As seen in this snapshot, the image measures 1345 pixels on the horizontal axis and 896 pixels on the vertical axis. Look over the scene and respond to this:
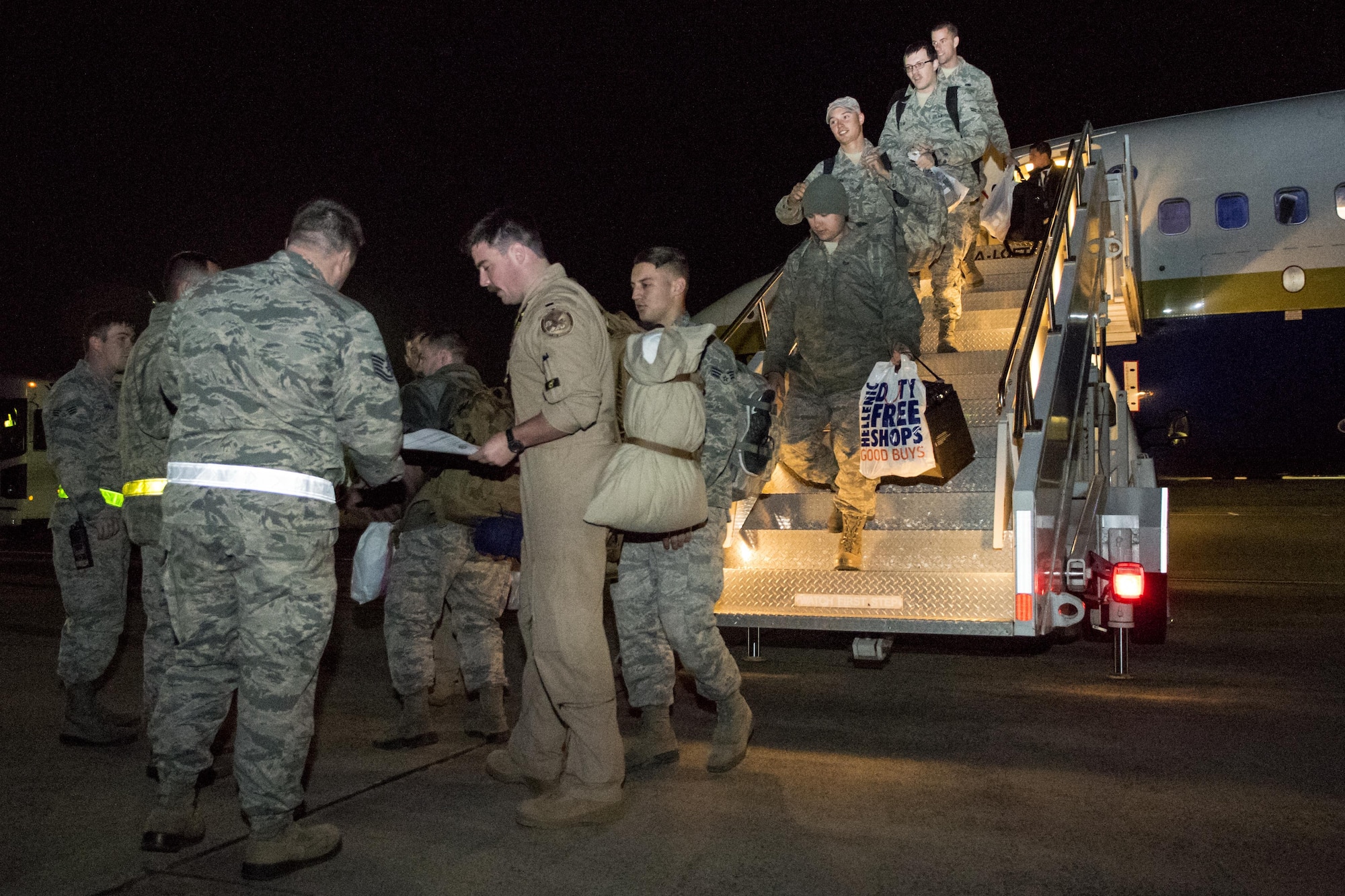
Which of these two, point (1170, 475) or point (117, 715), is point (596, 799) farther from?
point (1170, 475)

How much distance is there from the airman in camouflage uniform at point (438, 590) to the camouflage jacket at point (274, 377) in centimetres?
154

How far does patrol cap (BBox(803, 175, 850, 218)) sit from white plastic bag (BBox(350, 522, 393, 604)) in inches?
113

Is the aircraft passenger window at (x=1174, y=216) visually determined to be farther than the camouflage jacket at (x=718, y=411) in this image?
Yes

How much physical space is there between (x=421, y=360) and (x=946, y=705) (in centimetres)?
331

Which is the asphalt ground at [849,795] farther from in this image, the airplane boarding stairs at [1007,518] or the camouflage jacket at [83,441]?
the camouflage jacket at [83,441]

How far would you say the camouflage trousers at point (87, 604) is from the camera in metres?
5.05

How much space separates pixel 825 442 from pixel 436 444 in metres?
3.25

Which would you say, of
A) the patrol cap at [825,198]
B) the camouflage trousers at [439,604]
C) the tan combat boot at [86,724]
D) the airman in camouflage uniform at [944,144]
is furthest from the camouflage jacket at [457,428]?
the airman in camouflage uniform at [944,144]

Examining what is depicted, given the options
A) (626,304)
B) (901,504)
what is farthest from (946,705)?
(626,304)

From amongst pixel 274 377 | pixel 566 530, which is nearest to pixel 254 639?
pixel 274 377

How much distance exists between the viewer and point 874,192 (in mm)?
6645

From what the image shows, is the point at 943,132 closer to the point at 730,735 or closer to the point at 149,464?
the point at 730,735

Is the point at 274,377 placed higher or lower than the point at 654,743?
higher

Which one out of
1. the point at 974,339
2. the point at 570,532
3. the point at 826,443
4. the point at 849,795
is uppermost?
the point at 974,339
